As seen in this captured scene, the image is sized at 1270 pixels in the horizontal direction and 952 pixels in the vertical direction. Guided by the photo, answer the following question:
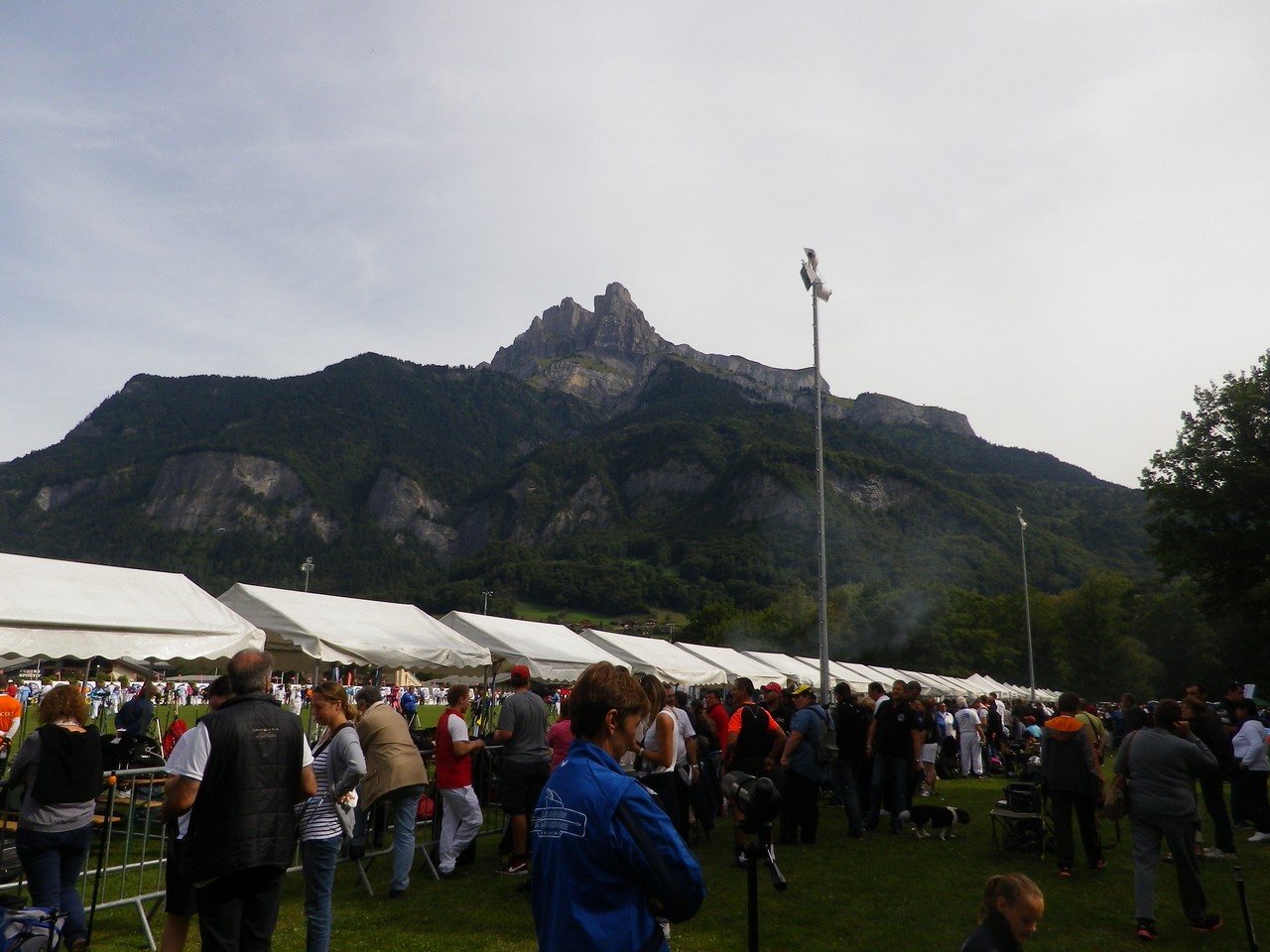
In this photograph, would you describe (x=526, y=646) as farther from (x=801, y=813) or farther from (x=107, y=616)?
(x=107, y=616)

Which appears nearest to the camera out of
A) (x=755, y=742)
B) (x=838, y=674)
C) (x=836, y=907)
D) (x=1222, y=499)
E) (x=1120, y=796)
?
(x=1120, y=796)

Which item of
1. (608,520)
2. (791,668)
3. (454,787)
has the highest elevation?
(608,520)

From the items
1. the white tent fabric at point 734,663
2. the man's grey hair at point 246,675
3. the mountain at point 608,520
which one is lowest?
the man's grey hair at point 246,675

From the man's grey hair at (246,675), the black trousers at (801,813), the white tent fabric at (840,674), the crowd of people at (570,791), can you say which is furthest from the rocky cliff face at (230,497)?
the man's grey hair at (246,675)

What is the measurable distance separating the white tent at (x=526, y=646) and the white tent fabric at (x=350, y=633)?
2.64 feet

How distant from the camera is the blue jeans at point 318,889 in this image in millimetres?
5039

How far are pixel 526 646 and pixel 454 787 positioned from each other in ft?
Answer: 24.5

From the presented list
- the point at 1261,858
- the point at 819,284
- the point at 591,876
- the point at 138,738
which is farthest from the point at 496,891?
the point at 819,284

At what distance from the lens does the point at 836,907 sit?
7191mm

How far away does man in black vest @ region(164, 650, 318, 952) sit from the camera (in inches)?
149

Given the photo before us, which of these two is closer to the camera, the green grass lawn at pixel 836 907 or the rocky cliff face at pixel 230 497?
the green grass lawn at pixel 836 907

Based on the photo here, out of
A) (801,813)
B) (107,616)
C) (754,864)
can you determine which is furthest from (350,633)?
(754,864)

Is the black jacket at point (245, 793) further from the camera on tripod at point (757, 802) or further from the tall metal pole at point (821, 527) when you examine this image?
the tall metal pole at point (821, 527)

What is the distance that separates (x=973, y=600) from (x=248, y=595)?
3575 inches
